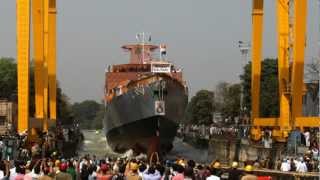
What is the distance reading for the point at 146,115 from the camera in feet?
141

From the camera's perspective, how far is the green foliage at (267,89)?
8544 cm

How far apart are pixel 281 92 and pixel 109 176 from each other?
1153 inches

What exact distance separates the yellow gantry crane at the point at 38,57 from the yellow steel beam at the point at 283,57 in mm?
14578

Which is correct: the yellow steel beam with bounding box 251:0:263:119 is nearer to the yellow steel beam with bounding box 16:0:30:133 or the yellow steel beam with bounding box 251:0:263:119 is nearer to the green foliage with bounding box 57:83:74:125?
the yellow steel beam with bounding box 16:0:30:133

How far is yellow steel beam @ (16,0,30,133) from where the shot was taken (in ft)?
105

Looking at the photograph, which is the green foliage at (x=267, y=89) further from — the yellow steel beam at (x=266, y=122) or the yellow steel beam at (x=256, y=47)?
the yellow steel beam at (x=266, y=122)

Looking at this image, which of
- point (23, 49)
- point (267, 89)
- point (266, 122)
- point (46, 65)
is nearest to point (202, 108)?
point (267, 89)

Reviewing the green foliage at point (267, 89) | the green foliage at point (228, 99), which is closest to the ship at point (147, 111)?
the green foliage at point (267, 89)

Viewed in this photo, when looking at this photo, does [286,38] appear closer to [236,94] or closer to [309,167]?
[309,167]

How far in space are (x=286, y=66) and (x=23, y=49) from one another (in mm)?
18236

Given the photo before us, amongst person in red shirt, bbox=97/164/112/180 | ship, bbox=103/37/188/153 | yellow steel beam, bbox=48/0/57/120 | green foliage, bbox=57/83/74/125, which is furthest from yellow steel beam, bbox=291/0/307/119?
green foliage, bbox=57/83/74/125

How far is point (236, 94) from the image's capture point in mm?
106250

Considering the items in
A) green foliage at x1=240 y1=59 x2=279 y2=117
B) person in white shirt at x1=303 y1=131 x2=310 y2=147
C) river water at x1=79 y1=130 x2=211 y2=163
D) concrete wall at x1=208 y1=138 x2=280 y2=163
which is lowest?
river water at x1=79 y1=130 x2=211 y2=163

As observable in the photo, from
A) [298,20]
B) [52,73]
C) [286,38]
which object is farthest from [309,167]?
[52,73]
